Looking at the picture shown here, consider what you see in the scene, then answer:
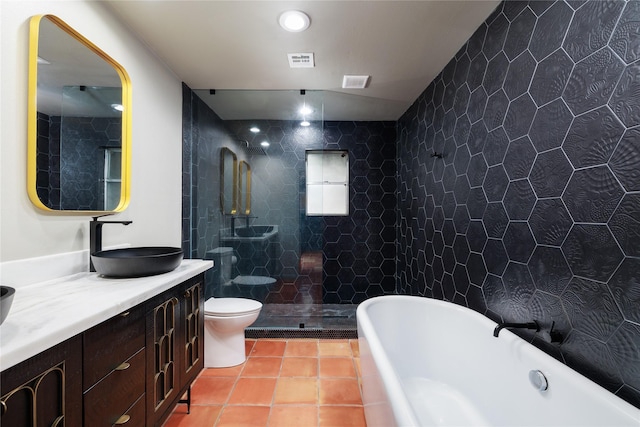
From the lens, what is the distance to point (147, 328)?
1225mm

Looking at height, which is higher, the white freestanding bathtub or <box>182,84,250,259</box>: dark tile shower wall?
<box>182,84,250,259</box>: dark tile shower wall

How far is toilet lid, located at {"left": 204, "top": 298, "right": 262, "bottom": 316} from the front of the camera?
216 centimetres

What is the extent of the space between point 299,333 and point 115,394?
73.3 inches

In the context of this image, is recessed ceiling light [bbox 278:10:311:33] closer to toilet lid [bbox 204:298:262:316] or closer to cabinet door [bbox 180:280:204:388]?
cabinet door [bbox 180:280:204:388]

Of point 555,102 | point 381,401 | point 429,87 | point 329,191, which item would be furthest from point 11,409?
point 329,191

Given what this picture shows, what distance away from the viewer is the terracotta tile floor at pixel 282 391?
1654 mm

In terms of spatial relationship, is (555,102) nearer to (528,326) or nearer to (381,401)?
(528,326)

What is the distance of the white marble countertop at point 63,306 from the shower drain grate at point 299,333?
59.1 inches

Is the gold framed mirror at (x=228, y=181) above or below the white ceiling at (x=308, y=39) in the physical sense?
below

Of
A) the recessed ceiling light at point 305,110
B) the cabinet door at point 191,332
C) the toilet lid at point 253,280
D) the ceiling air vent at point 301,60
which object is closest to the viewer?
the cabinet door at point 191,332

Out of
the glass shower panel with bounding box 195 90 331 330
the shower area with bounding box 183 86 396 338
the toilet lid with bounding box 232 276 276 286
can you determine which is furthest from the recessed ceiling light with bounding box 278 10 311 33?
the toilet lid with bounding box 232 276 276 286

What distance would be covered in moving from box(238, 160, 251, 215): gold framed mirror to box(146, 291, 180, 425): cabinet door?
62.0 inches

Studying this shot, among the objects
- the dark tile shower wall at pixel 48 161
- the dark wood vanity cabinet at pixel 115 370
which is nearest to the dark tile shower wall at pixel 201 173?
the dark tile shower wall at pixel 48 161

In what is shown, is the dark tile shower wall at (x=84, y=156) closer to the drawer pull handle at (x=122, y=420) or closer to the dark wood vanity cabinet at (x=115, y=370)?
the dark wood vanity cabinet at (x=115, y=370)
